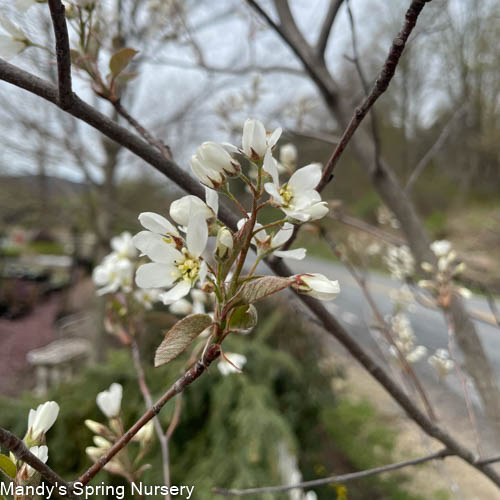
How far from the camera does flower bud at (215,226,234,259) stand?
0.39m

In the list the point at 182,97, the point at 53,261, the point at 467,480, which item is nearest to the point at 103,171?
the point at 182,97

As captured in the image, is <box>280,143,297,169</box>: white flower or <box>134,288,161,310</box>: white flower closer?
<box>280,143,297,169</box>: white flower

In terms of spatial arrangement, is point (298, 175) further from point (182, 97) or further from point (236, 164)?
point (182, 97)

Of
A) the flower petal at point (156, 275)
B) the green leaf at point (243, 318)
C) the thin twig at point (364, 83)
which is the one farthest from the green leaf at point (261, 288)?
the thin twig at point (364, 83)

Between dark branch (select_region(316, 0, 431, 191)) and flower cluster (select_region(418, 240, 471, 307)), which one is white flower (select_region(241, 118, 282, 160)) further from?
flower cluster (select_region(418, 240, 471, 307))

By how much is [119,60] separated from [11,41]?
7.1 inches

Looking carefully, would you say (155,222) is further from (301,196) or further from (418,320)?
(418,320)

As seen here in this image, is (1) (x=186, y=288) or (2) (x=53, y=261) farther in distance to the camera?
Result: (2) (x=53, y=261)

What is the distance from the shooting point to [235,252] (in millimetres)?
399

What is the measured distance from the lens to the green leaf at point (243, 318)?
0.38 m

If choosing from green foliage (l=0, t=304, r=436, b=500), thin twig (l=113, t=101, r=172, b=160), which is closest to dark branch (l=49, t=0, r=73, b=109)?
thin twig (l=113, t=101, r=172, b=160)

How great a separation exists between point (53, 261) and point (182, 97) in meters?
8.50

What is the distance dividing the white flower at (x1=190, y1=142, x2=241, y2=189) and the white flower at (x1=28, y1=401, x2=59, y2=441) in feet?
1.12

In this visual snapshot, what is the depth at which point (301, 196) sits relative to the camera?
452 millimetres
